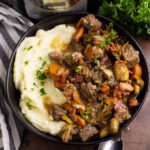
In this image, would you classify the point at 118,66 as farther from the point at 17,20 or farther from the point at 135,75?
the point at 17,20

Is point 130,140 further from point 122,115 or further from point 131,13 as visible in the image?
point 131,13

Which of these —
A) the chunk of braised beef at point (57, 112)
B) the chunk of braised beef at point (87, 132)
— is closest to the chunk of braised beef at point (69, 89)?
the chunk of braised beef at point (57, 112)

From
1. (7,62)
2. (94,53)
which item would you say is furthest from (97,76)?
(7,62)

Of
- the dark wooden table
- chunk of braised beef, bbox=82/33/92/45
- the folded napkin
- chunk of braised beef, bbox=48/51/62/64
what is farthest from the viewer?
the dark wooden table

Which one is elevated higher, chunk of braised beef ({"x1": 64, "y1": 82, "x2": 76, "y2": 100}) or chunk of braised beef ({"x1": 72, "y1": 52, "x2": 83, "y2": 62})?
chunk of braised beef ({"x1": 72, "y1": 52, "x2": 83, "y2": 62})

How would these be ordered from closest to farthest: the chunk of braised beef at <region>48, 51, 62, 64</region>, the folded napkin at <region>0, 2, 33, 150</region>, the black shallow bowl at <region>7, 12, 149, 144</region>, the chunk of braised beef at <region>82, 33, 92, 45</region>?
the black shallow bowl at <region>7, 12, 149, 144</region> → the chunk of braised beef at <region>48, 51, 62, 64</region> → the chunk of braised beef at <region>82, 33, 92, 45</region> → the folded napkin at <region>0, 2, 33, 150</region>

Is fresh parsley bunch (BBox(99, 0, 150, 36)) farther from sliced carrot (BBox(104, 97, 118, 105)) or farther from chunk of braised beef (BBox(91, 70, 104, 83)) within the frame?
sliced carrot (BBox(104, 97, 118, 105))

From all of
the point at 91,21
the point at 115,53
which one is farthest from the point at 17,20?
the point at 115,53

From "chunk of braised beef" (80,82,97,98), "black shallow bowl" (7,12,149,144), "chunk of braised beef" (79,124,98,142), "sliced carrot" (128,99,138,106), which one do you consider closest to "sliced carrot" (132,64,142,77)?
"black shallow bowl" (7,12,149,144)
